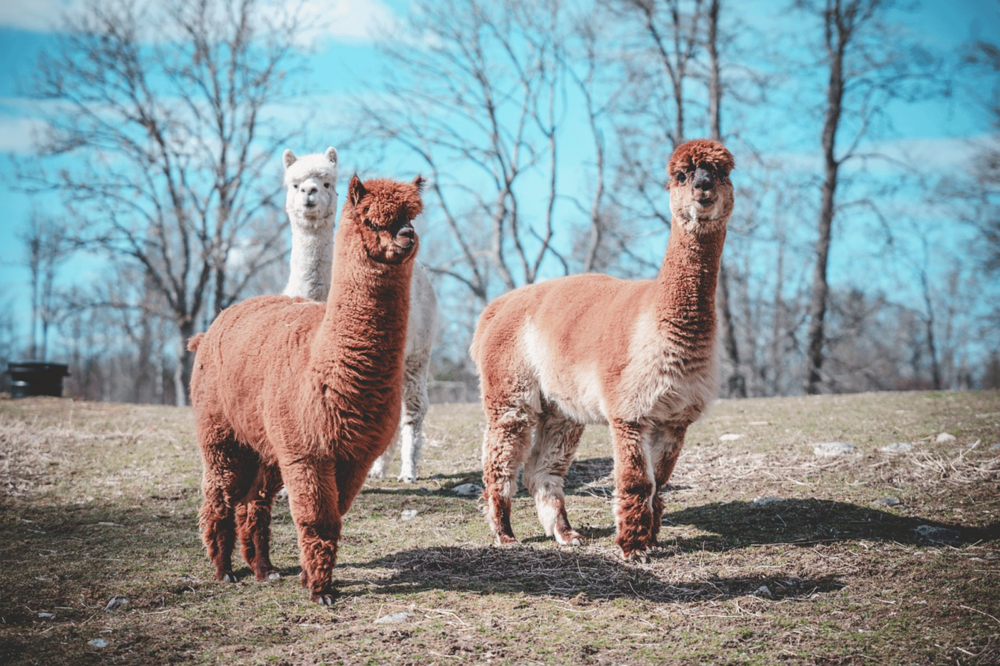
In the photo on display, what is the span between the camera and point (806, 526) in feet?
18.5

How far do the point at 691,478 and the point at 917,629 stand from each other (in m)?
3.57

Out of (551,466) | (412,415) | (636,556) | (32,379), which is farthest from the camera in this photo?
(32,379)

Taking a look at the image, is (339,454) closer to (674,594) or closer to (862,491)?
(674,594)

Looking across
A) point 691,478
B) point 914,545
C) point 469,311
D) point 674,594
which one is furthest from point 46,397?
point 469,311

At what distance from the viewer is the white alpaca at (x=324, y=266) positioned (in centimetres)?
755

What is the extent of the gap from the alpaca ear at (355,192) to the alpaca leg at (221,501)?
6.14 ft

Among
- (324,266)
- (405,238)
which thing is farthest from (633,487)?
(324,266)

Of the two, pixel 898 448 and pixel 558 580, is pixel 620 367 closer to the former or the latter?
pixel 558 580

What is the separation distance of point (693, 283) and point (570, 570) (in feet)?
6.85

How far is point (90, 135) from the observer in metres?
23.1

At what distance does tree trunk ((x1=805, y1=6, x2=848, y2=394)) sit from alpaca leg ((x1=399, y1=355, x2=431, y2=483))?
1582 cm

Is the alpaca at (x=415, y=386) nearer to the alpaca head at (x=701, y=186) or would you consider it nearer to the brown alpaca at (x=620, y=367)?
the brown alpaca at (x=620, y=367)

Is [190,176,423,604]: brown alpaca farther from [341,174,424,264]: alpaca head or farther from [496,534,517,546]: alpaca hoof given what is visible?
[496,534,517,546]: alpaca hoof

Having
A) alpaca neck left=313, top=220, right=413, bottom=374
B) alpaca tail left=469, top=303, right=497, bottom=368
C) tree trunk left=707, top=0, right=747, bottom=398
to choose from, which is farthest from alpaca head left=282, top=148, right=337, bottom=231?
tree trunk left=707, top=0, right=747, bottom=398
